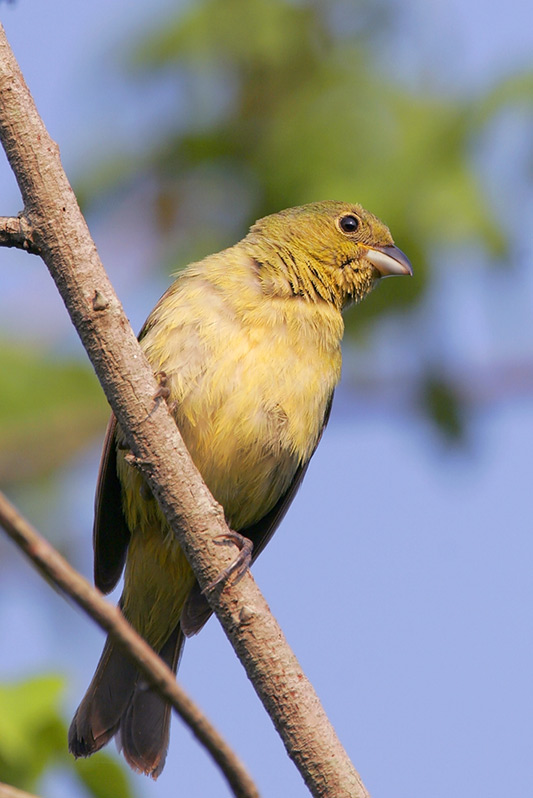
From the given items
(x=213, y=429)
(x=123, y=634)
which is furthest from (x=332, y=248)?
(x=123, y=634)

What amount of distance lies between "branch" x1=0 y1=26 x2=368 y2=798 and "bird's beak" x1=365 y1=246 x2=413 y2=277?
6.78ft

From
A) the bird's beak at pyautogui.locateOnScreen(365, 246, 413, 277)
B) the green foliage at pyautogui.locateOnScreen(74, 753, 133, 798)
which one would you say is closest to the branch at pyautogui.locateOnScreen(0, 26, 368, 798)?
the green foliage at pyautogui.locateOnScreen(74, 753, 133, 798)

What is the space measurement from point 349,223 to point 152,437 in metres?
2.39

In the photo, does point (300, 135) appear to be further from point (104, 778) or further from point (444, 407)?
point (104, 778)

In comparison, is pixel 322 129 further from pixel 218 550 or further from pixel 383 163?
pixel 218 550

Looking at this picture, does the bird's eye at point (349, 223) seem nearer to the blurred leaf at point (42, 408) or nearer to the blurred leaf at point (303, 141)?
the blurred leaf at point (303, 141)

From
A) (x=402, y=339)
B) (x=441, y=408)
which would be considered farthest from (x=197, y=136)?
(x=441, y=408)

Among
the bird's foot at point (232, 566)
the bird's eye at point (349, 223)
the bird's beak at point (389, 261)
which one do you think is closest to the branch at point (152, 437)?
the bird's foot at point (232, 566)

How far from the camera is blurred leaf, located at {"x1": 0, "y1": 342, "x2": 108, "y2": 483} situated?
4.88m

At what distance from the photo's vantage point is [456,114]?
507 centimetres

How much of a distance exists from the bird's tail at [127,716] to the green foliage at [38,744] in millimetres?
987

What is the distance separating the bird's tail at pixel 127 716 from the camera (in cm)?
436

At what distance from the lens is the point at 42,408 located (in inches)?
193

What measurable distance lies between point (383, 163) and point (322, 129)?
1.08 feet
